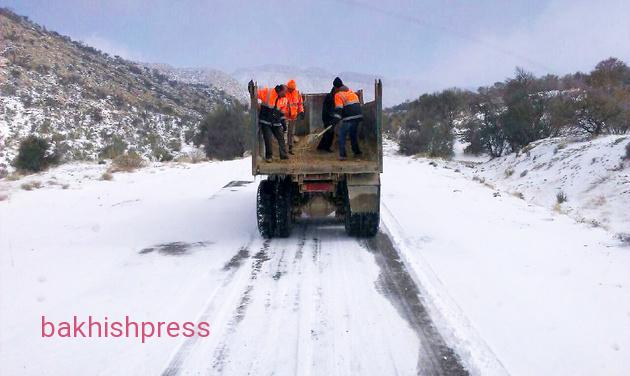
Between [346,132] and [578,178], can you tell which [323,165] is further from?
[578,178]

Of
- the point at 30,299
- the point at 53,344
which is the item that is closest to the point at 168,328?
the point at 53,344

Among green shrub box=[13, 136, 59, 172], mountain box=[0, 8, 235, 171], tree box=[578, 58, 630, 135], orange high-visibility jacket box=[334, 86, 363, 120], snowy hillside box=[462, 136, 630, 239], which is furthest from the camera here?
mountain box=[0, 8, 235, 171]

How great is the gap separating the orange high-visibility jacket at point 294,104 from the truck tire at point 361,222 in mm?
2317

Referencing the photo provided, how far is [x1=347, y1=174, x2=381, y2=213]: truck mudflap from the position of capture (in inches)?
364

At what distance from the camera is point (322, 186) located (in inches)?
371

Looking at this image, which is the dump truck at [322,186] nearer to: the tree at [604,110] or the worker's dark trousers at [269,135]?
the worker's dark trousers at [269,135]

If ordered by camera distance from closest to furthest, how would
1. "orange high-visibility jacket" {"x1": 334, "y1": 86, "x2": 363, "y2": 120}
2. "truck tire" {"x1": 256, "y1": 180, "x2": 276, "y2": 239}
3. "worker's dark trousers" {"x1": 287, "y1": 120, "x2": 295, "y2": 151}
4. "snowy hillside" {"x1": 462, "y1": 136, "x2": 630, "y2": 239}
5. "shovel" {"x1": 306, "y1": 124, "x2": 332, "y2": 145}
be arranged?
"truck tire" {"x1": 256, "y1": 180, "x2": 276, "y2": 239}
"orange high-visibility jacket" {"x1": 334, "y1": 86, "x2": 363, "y2": 120}
"shovel" {"x1": 306, "y1": 124, "x2": 332, "y2": 145}
"worker's dark trousers" {"x1": 287, "y1": 120, "x2": 295, "y2": 151}
"snowy hillside" {"x1": 462, "y1": 136, "x2": 630, "y2": 239}

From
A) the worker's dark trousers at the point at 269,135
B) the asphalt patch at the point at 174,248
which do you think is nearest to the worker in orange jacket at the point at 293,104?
the worker's dark trousers at the point at 269,135

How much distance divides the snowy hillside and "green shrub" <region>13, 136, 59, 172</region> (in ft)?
57.2

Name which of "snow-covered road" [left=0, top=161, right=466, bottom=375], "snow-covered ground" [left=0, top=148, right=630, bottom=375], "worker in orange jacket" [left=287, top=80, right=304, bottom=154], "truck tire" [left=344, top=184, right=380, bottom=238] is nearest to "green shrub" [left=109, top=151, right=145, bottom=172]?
"snow-covered ground" [left=0, top=148, right=630, bottom=375]

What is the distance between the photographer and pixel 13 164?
22547mm

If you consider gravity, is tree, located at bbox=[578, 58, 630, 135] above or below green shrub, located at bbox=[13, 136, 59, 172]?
above

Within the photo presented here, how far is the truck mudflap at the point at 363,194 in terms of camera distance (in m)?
9.23

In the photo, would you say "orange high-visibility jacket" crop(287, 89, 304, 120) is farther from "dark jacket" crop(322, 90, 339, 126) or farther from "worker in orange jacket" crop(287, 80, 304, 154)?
"dark jacket" crop(322, 90, 339, 126)
